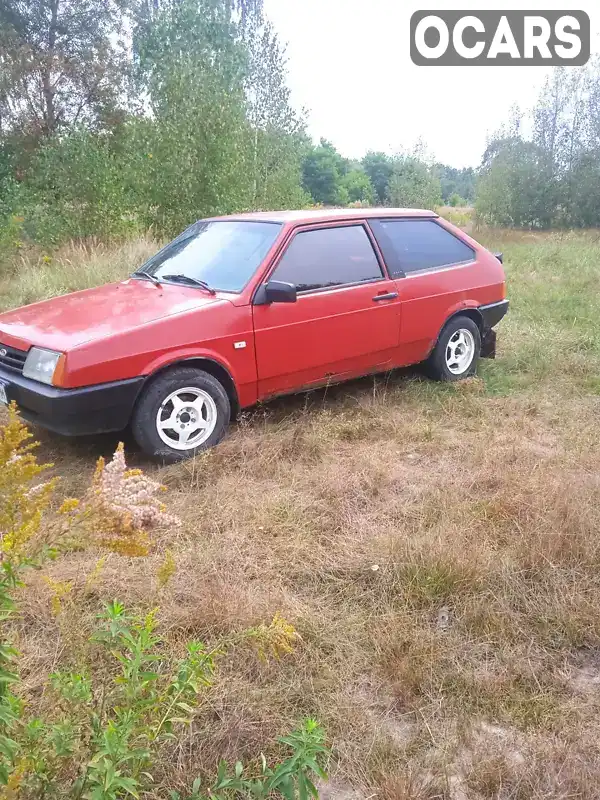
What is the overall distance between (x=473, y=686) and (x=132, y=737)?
1267mm

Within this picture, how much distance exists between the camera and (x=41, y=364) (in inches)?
149

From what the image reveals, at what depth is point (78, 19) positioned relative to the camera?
23641 millimetres

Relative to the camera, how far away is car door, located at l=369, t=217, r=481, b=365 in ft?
17.1

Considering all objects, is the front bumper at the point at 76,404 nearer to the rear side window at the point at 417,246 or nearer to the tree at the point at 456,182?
the rear side window at the point at 417,246

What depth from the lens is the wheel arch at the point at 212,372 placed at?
3.99 m

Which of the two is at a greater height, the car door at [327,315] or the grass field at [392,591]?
the car door at [327,315]

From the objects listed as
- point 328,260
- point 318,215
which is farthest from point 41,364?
point 318,215

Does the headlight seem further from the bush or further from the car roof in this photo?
the bush

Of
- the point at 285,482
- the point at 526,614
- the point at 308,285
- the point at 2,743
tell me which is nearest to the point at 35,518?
the point at 2,743

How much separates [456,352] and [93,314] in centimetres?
333

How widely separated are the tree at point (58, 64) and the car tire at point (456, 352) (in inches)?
821

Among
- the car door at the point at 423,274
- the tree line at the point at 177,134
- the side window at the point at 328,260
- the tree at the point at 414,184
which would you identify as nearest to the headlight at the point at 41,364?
the side window at the point at 328,260

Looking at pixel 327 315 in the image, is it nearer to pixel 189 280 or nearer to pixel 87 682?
pixel 189 280

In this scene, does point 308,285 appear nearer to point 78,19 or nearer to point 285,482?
point 285,482
